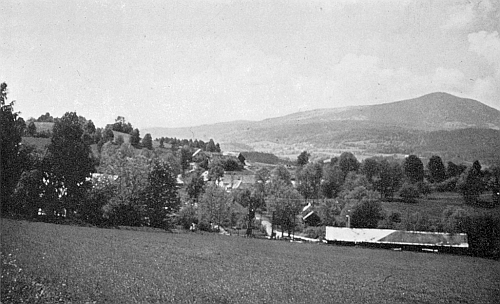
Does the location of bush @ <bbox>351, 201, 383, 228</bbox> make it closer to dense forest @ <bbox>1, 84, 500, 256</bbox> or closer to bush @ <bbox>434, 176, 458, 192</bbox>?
dense forest @ <bbox>1, 84, 500, 256</bbox>

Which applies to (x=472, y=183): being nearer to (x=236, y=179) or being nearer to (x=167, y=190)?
(x=167, y=190)

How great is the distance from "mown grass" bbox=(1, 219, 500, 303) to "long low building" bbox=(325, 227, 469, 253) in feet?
22.9

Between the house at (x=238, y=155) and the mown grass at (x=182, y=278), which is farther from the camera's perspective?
the house at (x=238, y=155)

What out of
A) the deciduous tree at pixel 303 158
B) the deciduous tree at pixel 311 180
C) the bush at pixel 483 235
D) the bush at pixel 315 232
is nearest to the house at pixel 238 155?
the deciduous tree at pixel 303 158

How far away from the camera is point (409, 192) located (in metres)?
27.6

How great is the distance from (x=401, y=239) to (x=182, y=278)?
17589 mm

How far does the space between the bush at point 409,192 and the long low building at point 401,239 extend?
244cm

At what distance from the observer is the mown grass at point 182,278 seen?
7.96 m

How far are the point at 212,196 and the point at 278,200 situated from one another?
780 cm

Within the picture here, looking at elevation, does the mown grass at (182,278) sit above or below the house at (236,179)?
below

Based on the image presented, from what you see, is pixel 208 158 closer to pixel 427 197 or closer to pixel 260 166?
pixel 260 166

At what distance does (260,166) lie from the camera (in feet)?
215

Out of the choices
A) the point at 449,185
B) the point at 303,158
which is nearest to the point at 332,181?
the point at 303,158

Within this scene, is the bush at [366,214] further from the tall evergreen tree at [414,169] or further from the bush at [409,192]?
the tall evergreen tree at [414,169]
